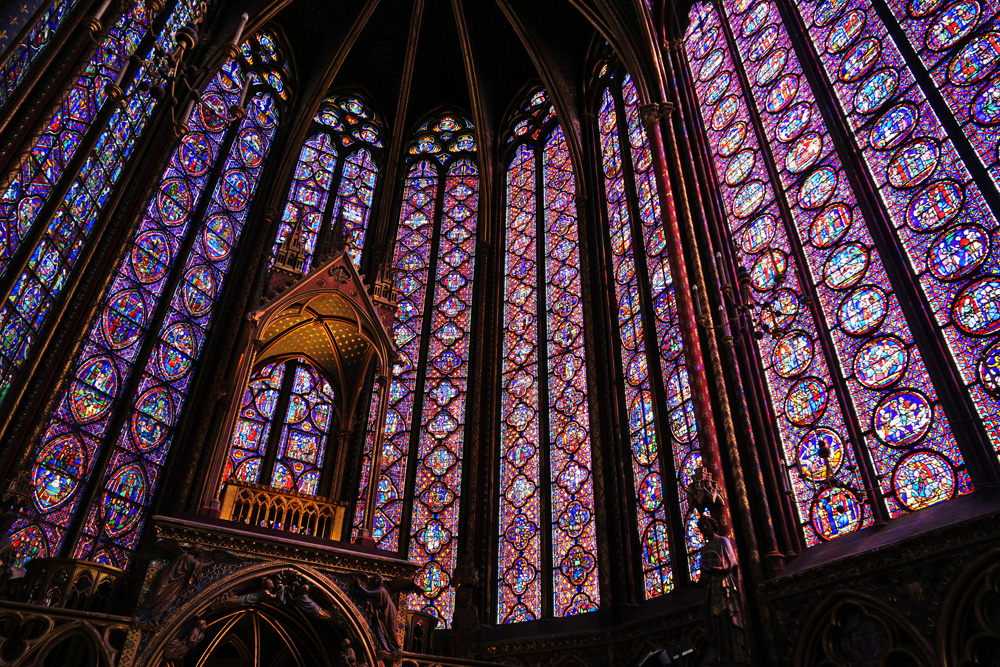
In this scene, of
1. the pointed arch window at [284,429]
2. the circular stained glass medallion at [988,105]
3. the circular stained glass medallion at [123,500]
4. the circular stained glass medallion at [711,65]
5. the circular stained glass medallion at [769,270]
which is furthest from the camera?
the circular stained glass medallion at [711,65]

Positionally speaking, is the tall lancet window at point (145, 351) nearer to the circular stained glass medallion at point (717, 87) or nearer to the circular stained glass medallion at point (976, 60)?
the circular stained glass medallion at point (717, 87)

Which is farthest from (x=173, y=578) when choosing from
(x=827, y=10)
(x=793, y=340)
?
(x=827, y=10)

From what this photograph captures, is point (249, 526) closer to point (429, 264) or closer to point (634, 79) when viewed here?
point (429, 264)

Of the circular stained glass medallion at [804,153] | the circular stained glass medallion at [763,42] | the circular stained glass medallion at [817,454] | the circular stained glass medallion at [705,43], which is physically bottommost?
the circular stained glass medallion at [817,454]

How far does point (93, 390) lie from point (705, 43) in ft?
34.3

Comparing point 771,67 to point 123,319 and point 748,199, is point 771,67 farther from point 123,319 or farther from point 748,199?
point 123,319

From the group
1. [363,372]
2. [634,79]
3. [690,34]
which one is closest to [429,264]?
[363,372]

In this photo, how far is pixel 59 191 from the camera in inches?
346

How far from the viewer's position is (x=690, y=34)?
12.0 m

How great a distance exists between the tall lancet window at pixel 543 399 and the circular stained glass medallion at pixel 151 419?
5087 millimetres

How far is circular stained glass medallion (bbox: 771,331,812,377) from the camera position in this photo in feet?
26.2

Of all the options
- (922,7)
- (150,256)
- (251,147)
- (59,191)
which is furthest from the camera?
(251,147)

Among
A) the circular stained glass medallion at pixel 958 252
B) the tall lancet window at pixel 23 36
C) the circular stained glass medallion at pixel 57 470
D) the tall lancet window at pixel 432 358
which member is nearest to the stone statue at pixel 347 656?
the tall lancet window at pixel 432 358

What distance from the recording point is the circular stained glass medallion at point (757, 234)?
9.02 meters
